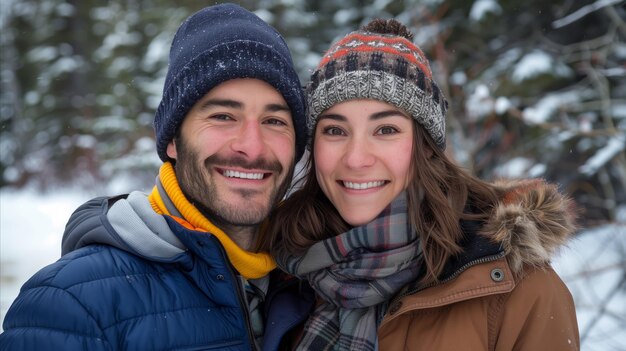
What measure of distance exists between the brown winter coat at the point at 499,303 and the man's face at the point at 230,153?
2.84 feet

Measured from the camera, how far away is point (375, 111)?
2574 mm

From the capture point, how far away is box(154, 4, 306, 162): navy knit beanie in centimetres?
268

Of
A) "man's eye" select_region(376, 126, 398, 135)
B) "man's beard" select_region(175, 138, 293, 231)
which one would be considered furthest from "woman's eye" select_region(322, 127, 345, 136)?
"man's beard" select_region(175, 138, 293, 231)

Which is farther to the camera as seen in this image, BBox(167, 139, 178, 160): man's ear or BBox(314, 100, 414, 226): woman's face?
BBox(167, 139, 178, 160): man's ear

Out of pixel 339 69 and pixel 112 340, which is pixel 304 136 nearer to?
pixel 339 69

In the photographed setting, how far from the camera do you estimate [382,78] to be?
2551 mm

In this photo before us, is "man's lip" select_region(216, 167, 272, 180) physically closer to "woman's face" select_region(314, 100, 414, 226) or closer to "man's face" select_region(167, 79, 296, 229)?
"man's face" select_region(167, 79, 296, 229)

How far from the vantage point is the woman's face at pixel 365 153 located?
8.52 feet

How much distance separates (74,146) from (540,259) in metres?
17.3

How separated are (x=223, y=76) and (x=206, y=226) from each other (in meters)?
0.72

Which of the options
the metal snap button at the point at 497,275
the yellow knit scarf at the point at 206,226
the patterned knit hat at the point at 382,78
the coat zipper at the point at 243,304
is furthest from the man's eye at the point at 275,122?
the metal snap button at the point at 497,275

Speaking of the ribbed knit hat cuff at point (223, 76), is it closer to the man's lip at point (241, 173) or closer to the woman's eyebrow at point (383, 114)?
the man's lip at point (241, 173)

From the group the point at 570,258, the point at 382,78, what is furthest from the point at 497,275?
the point at 570,258

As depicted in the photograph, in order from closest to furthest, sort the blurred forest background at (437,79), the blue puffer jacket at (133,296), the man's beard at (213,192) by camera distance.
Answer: the blue puffer jacket at (133,296) < the man's beard at (213,192) < the blurred forest background at (437,79)
